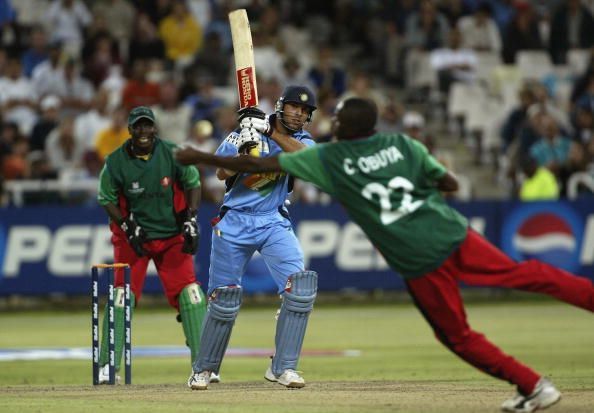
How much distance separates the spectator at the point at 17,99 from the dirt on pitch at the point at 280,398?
1155 centimetres

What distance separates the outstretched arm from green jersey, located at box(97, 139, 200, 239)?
3.26 meters

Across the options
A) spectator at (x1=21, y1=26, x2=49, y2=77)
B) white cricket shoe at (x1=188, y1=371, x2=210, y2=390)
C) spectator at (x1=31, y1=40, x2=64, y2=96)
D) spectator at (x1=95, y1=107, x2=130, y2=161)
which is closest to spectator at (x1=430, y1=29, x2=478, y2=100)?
spectator at (x1=95, y1=107, x2=130, y2=161)

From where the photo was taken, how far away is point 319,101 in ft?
73.3

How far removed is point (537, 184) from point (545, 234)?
82 centimetres

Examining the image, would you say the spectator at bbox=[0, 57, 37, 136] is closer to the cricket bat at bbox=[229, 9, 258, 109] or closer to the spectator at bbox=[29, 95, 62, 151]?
the spectator at bbox=[29, 95, 62, 151]

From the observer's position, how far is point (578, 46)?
84.0ft

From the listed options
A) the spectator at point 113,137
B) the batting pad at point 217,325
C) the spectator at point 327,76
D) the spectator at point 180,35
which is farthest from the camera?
the spectator at point 180,35

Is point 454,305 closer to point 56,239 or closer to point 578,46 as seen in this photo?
point 56,239

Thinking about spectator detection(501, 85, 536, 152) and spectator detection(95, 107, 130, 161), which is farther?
spectator detection(501, 85, 536, 152)

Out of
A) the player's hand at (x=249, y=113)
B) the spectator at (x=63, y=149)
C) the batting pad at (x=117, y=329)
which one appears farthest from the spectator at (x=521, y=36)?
the player's hand at (x=249, y=113)

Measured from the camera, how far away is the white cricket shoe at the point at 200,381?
10.0 metres

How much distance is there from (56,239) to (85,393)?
34.1 ft

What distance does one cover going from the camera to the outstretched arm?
8289mm

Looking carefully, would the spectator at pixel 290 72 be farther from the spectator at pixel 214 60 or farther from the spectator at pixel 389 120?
the spectator at pixel 214 60
